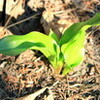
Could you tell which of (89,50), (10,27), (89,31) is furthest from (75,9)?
(10,27)

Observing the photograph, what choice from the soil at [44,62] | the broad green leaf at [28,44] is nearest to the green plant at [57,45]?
the broad green leaf at [28,44]

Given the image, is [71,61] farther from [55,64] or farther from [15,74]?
[15,74]

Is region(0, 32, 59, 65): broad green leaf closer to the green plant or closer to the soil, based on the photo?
the green plant

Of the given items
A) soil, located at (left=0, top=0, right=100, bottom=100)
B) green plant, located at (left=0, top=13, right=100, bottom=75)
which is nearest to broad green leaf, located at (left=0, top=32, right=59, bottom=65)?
green plant, located at (left=0, top=13, right=100, bottom=75)

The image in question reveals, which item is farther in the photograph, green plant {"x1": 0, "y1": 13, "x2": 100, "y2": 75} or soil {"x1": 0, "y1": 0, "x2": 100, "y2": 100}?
soil {"x1": 0, "y1": 0, "x2": 100, "y2": 100}

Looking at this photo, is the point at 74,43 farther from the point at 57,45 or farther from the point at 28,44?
the point at 28,44
